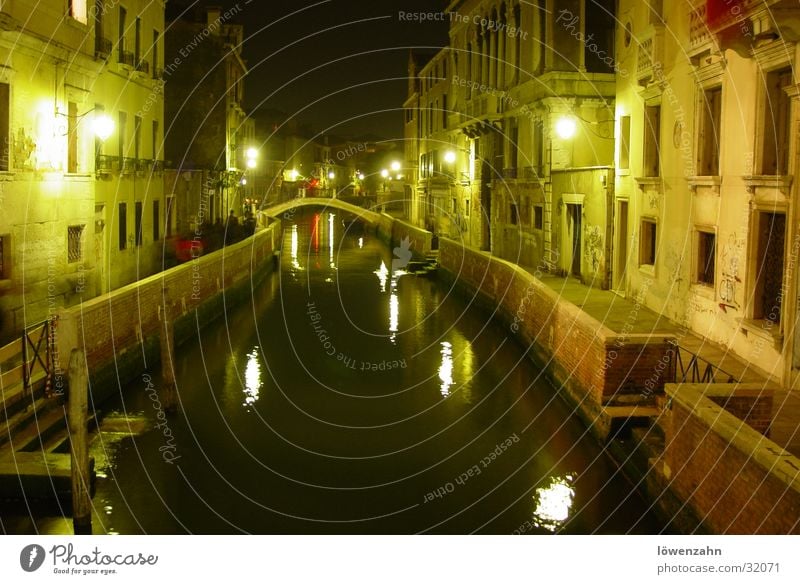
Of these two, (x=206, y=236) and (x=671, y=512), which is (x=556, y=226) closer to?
(x=206, y=236)

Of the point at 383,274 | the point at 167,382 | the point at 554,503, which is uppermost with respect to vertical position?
the point at 383,274

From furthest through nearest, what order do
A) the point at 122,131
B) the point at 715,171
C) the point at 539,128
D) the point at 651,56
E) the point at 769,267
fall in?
the point at 539,128
the point at 122,131
the point at 651,56
the point at 715,171
the point at 769,267

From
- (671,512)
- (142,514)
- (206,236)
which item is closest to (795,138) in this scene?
(671,512)

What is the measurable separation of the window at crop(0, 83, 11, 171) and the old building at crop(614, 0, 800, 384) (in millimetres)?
12005

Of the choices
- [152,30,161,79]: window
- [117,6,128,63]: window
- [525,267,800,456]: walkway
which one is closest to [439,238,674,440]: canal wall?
[525,267,800,456]: walkway

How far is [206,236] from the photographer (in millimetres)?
35594

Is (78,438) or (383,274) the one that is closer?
(78,438)

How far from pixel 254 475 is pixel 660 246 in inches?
401

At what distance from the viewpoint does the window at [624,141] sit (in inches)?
864

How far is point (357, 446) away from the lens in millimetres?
14086

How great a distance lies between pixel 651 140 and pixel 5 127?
12803mm

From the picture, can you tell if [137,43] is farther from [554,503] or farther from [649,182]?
[554,503]

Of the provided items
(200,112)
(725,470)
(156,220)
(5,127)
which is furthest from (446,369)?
(200,112)

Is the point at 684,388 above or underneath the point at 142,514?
above
